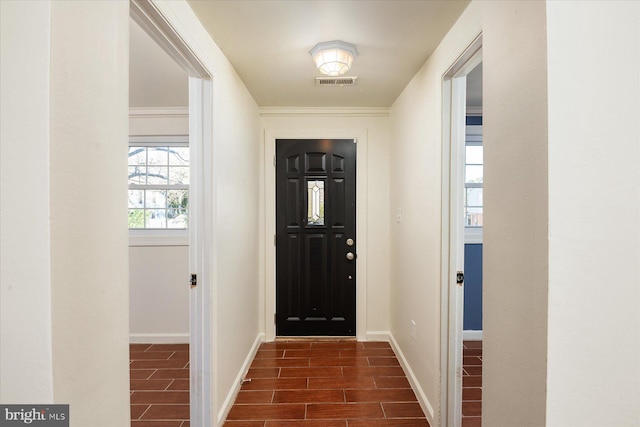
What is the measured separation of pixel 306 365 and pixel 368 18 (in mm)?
2592

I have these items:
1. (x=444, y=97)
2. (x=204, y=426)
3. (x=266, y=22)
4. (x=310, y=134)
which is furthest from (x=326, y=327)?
(x=266, y=22)

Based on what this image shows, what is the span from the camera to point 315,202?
346 centimetres

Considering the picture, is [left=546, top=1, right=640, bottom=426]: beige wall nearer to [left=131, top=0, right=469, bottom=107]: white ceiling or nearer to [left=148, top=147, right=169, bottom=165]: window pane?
[left=131, top=0, right=469, bottom=107]: white ceiling

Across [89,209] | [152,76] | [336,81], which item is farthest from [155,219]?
[89,209]

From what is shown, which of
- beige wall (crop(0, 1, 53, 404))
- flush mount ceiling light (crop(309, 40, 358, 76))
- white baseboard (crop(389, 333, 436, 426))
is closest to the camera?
beige wall (crop(0, 1, 53, 404))

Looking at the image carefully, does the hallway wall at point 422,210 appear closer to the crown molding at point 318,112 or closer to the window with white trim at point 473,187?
the crown molding at point 318,112

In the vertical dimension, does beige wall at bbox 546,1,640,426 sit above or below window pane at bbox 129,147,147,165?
below

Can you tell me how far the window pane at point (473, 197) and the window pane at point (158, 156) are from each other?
125 inches

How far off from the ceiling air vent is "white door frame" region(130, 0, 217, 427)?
3.08ft

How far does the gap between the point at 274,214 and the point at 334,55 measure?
1.80 meters

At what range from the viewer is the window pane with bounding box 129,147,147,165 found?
3549 mm

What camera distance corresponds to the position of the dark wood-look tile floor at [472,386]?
7.18 feet

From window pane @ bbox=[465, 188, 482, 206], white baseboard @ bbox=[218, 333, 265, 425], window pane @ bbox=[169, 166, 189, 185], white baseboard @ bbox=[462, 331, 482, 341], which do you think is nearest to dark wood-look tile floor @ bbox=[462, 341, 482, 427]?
white baseboard @ bbox=[462, 331, 482, 341]

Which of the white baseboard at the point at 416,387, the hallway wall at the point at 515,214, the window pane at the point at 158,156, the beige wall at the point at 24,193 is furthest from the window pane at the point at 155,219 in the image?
the hallway wall at the point at 515,214
